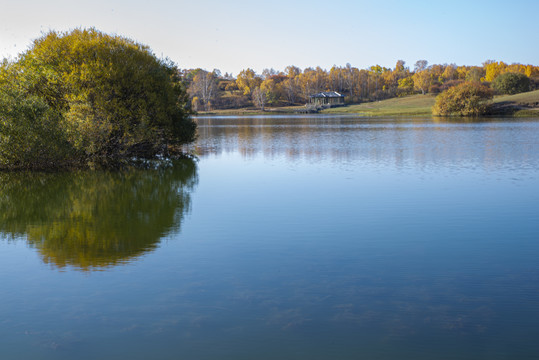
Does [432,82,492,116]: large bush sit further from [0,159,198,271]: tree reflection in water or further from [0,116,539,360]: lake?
[0,159,198,271]: tree reflection in water

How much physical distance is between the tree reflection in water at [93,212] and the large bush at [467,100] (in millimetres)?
71214

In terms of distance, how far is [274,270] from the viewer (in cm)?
1001

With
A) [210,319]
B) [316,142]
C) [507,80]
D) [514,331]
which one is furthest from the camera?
[507,80]

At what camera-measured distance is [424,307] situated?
7992 mm

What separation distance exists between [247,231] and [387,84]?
194m

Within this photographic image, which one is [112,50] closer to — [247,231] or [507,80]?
[247,231]

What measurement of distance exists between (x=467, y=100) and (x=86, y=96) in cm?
7362

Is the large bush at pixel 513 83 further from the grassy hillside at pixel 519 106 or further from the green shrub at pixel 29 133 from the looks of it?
the green shrub at pixel 29 133

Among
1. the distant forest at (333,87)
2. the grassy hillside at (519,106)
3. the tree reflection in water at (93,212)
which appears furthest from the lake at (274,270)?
the distant forest at (333,87)

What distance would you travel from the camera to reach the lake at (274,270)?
702 centimetres

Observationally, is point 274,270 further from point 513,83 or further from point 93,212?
point 513,83

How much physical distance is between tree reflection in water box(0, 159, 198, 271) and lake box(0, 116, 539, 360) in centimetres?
8

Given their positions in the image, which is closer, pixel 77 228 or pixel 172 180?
pixel 77 228

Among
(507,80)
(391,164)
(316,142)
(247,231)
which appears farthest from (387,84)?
(247,231)
